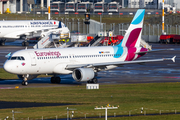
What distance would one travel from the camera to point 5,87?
3969 centimetres

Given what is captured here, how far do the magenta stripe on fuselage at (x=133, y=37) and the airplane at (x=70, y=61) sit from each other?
1.77 feet

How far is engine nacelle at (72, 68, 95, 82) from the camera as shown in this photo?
3906 cm

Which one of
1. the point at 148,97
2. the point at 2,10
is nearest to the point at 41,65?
the point at 148,97

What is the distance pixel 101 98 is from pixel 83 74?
755cm

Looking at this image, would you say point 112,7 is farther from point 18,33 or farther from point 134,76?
point 134,76

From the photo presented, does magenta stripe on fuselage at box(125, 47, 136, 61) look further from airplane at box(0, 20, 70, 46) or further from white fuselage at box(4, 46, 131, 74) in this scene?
airplane at box(0, 20, 70, 46)

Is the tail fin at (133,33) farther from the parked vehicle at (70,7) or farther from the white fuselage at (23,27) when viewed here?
the parked vehicle at (70,7)

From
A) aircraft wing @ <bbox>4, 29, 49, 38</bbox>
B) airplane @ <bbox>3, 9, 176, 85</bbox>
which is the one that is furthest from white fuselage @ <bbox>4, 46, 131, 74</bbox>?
aircraft wing @ <bbox>4, 29, 49, 38</bbox>

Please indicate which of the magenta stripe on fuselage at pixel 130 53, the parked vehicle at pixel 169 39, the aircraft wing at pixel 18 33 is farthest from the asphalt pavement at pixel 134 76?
the parked vehicle at pixel 169 39

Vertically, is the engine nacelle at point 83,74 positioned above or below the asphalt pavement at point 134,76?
above

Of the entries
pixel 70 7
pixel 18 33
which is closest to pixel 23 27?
pixel 18 33

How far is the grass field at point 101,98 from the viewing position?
25781 millimetres

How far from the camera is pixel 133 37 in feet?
153

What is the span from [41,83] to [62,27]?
5337 centimetres
